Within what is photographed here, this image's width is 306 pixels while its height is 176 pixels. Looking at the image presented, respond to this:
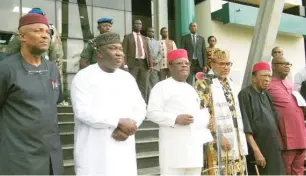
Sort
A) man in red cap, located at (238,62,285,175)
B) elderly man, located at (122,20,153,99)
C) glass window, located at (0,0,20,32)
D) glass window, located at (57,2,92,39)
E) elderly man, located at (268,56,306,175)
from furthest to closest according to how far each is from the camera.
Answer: glass window, located at (57,2,92,39)
glass window, located at (0,0,20,32)
elderly man, located at (122,20,153,99)
elderly man, located at (268,56,306,175)
man in red cap, located at (238,62,285,175)

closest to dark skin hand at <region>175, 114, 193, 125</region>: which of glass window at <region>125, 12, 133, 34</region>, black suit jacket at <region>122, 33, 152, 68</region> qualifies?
black suit jacket at <region>122, 33, 152, 68</region>

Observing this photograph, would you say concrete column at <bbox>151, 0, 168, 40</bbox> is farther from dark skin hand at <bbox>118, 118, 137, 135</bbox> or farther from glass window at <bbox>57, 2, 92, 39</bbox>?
dark skin hand at <bbox>118, 118, 137, 135</bbox>

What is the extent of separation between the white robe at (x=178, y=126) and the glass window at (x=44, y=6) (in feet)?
26.3

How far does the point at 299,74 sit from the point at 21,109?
481cm

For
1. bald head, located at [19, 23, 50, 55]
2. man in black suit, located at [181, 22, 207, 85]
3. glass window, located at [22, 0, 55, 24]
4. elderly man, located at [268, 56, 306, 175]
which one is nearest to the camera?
bald head, located at [19, 23, 50, 55]

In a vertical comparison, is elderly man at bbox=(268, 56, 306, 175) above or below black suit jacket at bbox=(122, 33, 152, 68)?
below

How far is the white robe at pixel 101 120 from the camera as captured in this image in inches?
121

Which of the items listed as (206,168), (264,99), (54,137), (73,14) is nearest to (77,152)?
(54,137)

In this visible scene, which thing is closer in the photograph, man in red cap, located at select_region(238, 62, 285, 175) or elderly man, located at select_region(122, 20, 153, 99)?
man in red cap, located at select_region(238, 62, 285, 175)

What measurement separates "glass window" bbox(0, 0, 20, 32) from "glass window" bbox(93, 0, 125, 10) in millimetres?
2619

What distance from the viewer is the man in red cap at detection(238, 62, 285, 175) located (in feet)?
13.7

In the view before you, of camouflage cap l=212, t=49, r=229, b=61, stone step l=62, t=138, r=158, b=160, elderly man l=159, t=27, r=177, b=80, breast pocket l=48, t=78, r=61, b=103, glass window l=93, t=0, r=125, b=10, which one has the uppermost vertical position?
glass window l=93, t=0, r=125, b=10

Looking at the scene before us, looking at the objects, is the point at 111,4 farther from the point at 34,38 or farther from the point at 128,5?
the point at 34,38

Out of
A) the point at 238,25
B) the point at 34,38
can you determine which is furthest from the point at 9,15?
the point at 34,38
